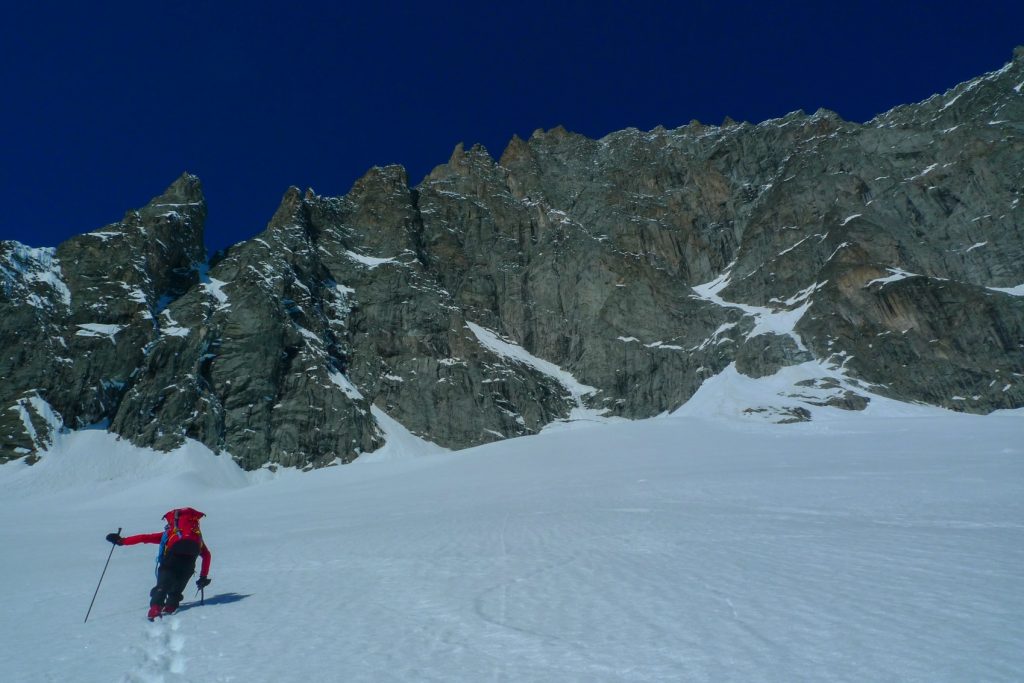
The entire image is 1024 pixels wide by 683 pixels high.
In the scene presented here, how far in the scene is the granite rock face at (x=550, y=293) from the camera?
7362 centimetres

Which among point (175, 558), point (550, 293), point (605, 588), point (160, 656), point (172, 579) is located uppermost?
point (550, 293)

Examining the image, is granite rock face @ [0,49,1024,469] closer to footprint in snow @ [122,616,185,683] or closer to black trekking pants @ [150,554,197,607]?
black trekking pants @ [150,554,197,607]

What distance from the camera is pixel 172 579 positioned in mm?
7012

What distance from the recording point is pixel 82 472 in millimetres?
61625

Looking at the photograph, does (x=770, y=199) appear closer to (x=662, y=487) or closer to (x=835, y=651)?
(x=662, y=487)

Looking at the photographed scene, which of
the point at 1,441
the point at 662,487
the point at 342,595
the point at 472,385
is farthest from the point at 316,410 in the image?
the point at 342,595

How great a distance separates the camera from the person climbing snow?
6.81 metres

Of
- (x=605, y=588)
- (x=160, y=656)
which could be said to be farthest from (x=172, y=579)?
(x=605, y=588)

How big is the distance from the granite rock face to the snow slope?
55683 mm

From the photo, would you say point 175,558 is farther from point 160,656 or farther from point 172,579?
point 160,656

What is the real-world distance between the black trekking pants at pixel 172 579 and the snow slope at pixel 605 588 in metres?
0.27

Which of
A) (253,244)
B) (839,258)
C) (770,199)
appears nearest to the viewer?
(839,258)

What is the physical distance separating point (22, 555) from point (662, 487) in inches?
691

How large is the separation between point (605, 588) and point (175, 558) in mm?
5313
